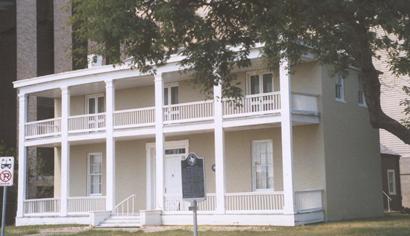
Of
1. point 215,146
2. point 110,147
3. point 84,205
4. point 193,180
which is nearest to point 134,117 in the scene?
point 110,147

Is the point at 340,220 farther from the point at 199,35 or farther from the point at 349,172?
the point at 199,35

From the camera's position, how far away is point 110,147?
27594mm

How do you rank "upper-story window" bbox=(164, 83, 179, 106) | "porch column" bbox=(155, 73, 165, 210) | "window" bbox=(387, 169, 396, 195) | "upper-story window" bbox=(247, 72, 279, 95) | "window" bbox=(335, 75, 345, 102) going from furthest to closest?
"window" bbox=(387, 169, 396, 195) < "upper-story window" bbox=(164, 83, 179, 106) < "window" bbox=(335, 75, 345, 102) < "upper-story window" bbox=(247, 72, 279, 95) < "porch column" bbox=(155, 73, 165, 210)

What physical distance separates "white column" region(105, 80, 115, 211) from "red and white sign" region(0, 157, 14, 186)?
28.0 ft

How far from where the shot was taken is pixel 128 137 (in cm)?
2809

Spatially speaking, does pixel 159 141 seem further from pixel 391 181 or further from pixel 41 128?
pixel 391 181

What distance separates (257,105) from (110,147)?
6322mm

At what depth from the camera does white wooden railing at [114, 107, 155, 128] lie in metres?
27.6

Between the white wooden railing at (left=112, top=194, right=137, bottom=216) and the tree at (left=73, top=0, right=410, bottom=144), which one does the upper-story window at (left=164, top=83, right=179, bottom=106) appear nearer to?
the white wooden railing at (left=112, top=194, right=137, bottom=216)

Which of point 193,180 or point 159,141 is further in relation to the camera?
point 159,141

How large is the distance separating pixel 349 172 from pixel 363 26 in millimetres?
14443

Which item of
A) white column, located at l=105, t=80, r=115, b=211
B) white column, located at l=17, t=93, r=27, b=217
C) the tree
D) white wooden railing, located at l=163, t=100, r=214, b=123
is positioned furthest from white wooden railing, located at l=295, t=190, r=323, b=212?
white column, located at l=17, t=93, r=27, b=217

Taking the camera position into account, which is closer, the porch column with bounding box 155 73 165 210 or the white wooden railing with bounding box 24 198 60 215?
the porch column with bounding box 155 73 165 210

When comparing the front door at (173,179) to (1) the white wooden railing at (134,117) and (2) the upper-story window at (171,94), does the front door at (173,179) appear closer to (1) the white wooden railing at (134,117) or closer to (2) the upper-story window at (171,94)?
(1) the white wooden railing at (134,117)
